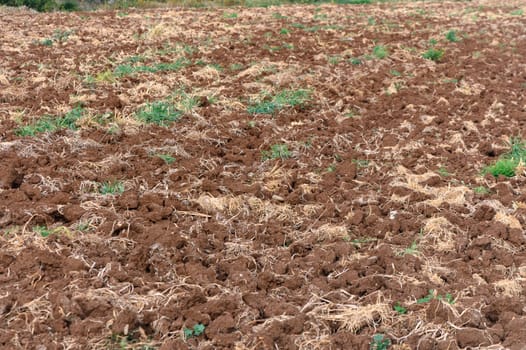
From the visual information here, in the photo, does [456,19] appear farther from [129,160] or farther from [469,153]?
[129,160]

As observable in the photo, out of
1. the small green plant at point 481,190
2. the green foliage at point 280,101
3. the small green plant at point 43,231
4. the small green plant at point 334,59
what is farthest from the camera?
the small green plant at point 334,59

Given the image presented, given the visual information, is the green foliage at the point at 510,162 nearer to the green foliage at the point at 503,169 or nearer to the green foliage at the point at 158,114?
the green foliage at the point at 503,169

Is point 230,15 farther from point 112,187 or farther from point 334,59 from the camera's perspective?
point 112,187

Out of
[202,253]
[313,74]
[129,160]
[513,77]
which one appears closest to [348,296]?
[202,253]

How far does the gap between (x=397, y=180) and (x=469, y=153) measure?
4.10 feet

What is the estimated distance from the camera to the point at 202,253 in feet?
12.7

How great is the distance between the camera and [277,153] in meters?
5.61

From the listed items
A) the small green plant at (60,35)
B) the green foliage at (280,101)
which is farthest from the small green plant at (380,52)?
the small green plant at (60,35)

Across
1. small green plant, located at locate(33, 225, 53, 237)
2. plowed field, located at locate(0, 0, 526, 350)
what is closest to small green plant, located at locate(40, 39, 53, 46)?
plowed field, located at locate(0, 0, 526, 350)

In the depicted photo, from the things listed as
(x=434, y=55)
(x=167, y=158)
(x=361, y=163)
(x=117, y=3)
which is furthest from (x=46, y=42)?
(x=117, y=3)

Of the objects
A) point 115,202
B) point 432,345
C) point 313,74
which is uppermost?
point 313,74

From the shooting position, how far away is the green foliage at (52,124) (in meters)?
5.80

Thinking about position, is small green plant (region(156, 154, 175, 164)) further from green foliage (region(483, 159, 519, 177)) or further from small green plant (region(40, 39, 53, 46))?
small green plant (region(40, 39, 53, 46))

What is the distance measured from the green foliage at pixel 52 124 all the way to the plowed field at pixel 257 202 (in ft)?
0.11
